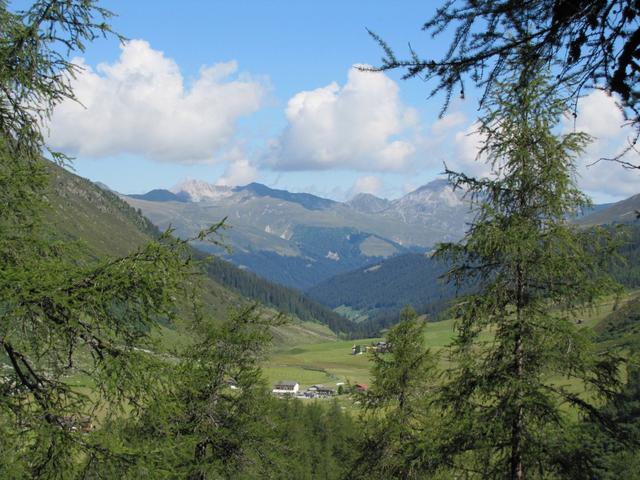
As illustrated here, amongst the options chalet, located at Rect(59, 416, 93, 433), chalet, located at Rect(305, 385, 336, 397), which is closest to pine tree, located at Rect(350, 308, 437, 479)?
chalet, located at Rect(59, 416, 93, 433)

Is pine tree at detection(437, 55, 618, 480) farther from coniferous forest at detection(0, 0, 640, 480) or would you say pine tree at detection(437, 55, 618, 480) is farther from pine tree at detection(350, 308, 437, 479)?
pine tree at detection(350, 308, 437, 479)

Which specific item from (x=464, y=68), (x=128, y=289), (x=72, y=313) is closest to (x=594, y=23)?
(x=464, y=68)

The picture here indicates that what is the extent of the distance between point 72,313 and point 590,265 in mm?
9725

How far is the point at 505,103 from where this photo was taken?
1152cm

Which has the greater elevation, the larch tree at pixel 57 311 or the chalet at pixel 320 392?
the larch tree at pixel 57 311

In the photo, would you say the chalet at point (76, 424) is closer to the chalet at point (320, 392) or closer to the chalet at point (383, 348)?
the chalet at point (383, 348)

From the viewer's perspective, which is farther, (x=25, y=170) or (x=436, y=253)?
(x=436, y=253)

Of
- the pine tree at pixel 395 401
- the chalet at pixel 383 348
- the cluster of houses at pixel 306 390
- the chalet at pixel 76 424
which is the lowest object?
the cluster of houses at pixel 306 390

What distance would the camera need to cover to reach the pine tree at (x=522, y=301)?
10688 mm

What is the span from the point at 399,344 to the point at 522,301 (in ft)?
31.6

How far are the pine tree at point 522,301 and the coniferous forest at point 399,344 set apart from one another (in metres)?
0.04

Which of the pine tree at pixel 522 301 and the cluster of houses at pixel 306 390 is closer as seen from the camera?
the pine tree at pixel 522 301

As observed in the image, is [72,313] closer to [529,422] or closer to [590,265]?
[529,422]

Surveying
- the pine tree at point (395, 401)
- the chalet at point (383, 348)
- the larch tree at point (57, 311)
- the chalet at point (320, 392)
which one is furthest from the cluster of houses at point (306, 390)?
the larch tree at point (57, 311)
